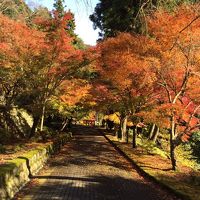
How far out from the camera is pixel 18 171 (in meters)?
12.2

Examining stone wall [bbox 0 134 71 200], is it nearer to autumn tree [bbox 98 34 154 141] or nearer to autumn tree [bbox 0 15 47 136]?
autumn tree [bbox 0 15 47 136]

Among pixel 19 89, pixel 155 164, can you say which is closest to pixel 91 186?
pixel 155 164

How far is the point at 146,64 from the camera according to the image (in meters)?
18.3

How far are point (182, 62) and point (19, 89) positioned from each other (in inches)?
480

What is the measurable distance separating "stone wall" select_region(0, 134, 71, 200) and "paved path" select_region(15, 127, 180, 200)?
27 centimetres

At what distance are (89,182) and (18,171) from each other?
291cm

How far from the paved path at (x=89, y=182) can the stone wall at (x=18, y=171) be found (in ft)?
0.90

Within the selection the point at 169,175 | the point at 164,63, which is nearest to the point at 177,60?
the point at 164,63

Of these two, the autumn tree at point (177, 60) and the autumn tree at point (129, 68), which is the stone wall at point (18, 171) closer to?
the autumn tree at point (177, 60)

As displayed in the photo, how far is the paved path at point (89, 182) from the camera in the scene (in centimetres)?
1191

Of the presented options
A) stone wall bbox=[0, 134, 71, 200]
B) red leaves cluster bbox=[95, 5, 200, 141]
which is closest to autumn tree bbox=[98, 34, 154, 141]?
red leaves cluster bbox=[95, 5, 200, 141]

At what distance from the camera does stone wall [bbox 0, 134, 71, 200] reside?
10.5 meters

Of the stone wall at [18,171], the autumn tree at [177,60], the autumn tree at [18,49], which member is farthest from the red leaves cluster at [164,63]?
the stone wall at [18,171]

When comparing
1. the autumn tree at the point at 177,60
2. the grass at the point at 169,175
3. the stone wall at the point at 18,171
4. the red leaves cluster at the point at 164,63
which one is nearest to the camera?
the stone wall at the point at 18,171
